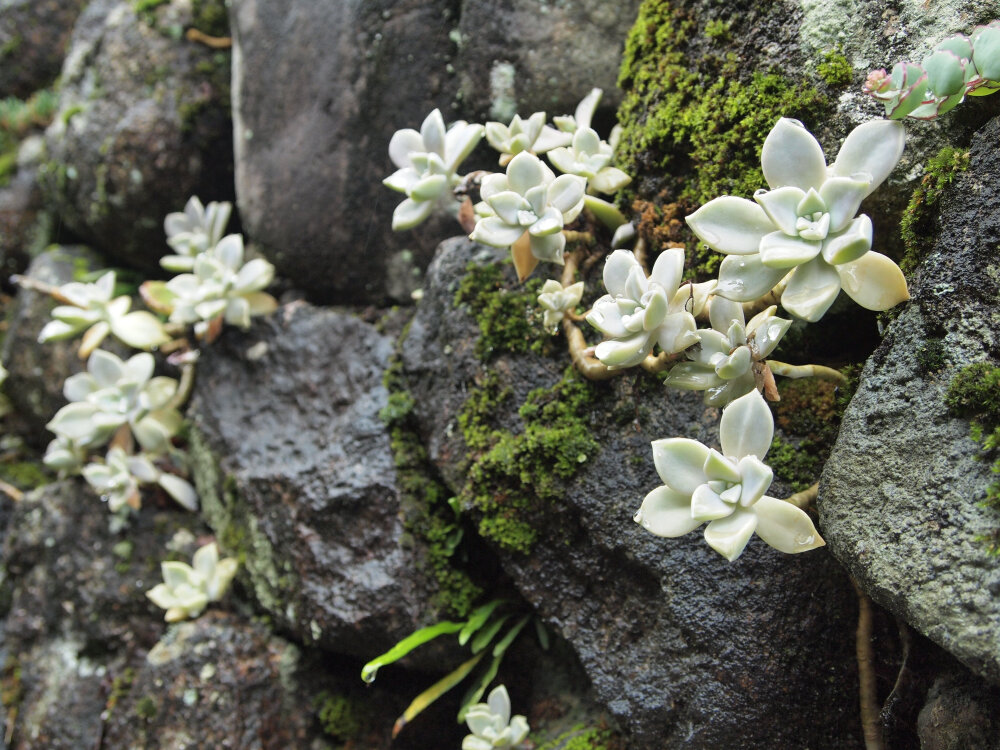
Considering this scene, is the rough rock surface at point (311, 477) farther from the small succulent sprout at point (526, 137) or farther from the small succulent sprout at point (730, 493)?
the small succulent sprout at point (730, 493)

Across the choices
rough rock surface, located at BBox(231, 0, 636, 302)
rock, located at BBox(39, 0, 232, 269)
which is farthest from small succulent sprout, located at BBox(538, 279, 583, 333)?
rock, located at BBox(39, 0, 232, 269)

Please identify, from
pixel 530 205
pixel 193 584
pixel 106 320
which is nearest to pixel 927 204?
pixel 530 205

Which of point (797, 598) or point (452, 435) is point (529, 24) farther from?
point (797, 598)

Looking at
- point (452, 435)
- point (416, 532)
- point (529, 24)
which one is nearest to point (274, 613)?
point (416, 532)

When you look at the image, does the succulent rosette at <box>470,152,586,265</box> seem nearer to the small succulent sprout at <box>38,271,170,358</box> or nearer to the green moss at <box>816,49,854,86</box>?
the green moss at <box>816,49,854,86</box>

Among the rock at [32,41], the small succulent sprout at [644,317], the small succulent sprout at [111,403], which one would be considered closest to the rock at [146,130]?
the small succulent sprout at [111,403]

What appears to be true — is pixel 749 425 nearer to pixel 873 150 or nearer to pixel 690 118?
pixel 873 150
